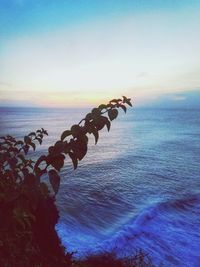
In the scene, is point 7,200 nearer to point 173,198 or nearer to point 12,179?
point 12,179

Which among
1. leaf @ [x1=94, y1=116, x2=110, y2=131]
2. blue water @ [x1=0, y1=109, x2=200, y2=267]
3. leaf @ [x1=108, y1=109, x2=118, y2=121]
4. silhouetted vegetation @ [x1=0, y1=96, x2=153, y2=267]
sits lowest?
blue water @ [x1=0, y1=109, x2=200, y2=267]

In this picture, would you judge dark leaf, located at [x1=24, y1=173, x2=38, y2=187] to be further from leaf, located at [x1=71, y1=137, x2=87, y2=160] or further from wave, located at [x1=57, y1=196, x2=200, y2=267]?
wave, located at [x1=57, y1=196, x2=200, y2=267]

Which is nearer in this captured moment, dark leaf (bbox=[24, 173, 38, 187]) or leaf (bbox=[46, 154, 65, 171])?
leaf (bbox=[46, 154, 65, 171])

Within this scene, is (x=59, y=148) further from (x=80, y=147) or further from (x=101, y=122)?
(x=101, y=122)

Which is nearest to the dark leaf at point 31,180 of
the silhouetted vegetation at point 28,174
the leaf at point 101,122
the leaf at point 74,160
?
the silhouetted vegetation at point 28,174

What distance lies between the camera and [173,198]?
2234 cm

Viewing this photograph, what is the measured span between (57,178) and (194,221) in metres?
16.3

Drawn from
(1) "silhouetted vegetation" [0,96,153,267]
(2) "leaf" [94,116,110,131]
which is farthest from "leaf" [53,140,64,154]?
(2) "leaf" [94,116,110,131]

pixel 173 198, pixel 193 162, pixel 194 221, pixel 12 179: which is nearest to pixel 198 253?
pixel 194 221

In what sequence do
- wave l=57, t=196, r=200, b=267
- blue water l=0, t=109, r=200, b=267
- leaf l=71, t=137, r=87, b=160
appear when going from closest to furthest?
leaf l=71, t=137, r=87, b=160
wave l=57, t=196, r=200, b=267
blue water l=0, t=109, r=200, b=267

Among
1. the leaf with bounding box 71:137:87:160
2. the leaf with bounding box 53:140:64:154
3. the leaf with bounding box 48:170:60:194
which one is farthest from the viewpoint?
the leaf with bounding box 53:140:64:154

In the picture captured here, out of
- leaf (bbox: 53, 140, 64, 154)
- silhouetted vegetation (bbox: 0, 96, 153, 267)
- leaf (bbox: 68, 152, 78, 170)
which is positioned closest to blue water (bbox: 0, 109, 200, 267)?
silhouetted vegetation (bbox: 0, 96, 153, 267)

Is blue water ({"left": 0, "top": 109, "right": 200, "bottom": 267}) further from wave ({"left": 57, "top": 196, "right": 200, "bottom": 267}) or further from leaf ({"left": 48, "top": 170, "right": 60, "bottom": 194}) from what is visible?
leaf ({"left": 48, "top": 170, "right": 60, "bottom": 194})

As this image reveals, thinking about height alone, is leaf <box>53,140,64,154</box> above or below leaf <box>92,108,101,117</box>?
below
